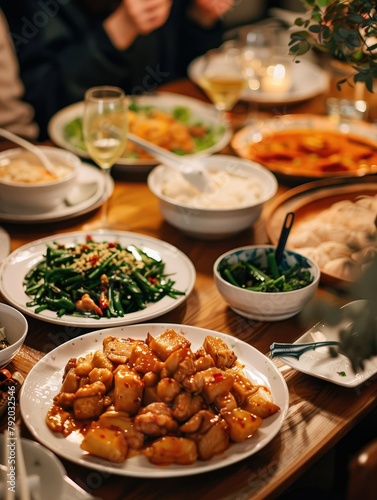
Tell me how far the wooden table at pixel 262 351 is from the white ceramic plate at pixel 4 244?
54mm

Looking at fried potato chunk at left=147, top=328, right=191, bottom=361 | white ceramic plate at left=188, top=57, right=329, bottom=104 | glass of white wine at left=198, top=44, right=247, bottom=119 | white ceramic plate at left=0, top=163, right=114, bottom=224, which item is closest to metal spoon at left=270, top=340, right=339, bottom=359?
fried potato chunk at left=147, top=328, right=191, bottom=361

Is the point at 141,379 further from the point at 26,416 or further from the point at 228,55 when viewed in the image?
the point at 228,55

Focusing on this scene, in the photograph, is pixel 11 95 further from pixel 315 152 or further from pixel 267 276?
pixel 267 276

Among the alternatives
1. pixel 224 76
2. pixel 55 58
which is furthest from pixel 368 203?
pixel 55 58

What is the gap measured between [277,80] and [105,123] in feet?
4.43

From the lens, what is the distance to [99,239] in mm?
1966

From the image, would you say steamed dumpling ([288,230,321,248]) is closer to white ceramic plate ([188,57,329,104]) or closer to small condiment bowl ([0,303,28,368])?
small condiment bowl ([0,303,28,368])

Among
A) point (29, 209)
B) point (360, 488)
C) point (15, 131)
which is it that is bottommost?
point (15, 131)

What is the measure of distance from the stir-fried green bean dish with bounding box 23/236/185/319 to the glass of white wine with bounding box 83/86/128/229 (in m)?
0.35

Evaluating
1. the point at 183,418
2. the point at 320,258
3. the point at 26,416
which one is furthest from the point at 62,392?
the point at 320,258

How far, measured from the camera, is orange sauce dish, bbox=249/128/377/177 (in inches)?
98.0

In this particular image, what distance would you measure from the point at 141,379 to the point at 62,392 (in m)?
0.16

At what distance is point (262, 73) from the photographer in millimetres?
2861

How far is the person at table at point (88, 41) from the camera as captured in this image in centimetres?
317
